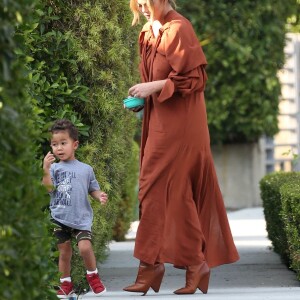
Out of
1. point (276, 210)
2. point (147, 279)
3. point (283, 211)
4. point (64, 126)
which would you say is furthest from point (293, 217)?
point (276, 210)

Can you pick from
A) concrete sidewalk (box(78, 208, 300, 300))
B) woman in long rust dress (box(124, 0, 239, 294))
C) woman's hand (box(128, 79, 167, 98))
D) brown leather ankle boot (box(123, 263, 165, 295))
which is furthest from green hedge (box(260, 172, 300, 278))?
woman's hand (box(128, 79, 167, 98))

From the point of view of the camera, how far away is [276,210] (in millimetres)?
8461

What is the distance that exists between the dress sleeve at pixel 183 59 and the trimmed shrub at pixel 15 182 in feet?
8.01

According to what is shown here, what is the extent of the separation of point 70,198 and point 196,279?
91 cm

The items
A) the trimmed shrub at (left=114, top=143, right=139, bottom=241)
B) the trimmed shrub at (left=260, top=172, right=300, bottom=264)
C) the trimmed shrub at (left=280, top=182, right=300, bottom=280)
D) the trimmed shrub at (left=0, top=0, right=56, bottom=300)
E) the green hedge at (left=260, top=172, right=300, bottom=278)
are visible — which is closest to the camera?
the trimmed shrub at (left=0, top=0, right=56, bottom=300)

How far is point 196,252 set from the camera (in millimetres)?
6473

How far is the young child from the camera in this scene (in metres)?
6.09

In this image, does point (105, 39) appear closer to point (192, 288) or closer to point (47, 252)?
point (192, 288)

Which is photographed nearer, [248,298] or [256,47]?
[248,298]

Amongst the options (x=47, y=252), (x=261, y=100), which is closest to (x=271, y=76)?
(x=261, y=100)

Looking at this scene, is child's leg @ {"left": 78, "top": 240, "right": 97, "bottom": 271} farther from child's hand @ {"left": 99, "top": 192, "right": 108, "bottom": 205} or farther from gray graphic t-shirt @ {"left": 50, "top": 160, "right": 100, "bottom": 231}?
child's hand @ {"left": 99, "top": 192, "right": 108, "bottom": 205}

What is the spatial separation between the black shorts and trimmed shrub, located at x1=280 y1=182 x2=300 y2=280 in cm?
127

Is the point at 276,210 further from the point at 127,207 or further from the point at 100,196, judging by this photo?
the point at 127,207

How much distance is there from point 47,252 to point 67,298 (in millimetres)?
1836
